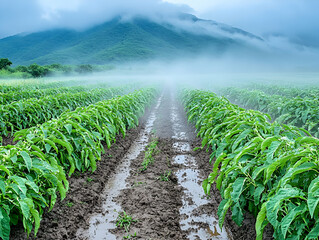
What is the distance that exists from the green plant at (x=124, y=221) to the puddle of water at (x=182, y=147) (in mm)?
3020

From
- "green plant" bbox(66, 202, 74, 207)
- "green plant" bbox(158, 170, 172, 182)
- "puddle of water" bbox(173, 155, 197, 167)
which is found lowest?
"puddle of water" bbox(173, 155, 197, 167)

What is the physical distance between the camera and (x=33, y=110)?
23.0ft

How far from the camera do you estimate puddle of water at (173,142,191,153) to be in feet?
20.0

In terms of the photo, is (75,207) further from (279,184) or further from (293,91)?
(293,91)

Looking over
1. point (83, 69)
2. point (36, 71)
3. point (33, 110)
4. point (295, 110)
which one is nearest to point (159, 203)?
point (295, 110)

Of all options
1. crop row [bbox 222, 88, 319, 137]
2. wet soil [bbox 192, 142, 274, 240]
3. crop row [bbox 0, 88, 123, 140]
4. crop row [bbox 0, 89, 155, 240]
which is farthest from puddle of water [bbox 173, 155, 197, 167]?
crop row [bbox 0, 88, 123, 140]

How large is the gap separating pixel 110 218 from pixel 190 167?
7.19 ft

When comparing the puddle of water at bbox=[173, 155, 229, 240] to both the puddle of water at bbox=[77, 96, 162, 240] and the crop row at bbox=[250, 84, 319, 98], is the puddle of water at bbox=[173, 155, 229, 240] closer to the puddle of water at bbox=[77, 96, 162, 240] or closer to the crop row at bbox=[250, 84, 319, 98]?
the puddle of water at bbox=[77, 96, 162, 240]

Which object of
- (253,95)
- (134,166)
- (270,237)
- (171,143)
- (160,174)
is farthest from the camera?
(253,95)

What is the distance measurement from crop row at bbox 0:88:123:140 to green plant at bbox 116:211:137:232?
4094mm

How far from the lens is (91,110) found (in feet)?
15.3

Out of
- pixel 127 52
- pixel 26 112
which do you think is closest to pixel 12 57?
pixel 127 52

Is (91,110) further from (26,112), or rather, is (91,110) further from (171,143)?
(26,112)

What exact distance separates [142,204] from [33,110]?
5085mm
